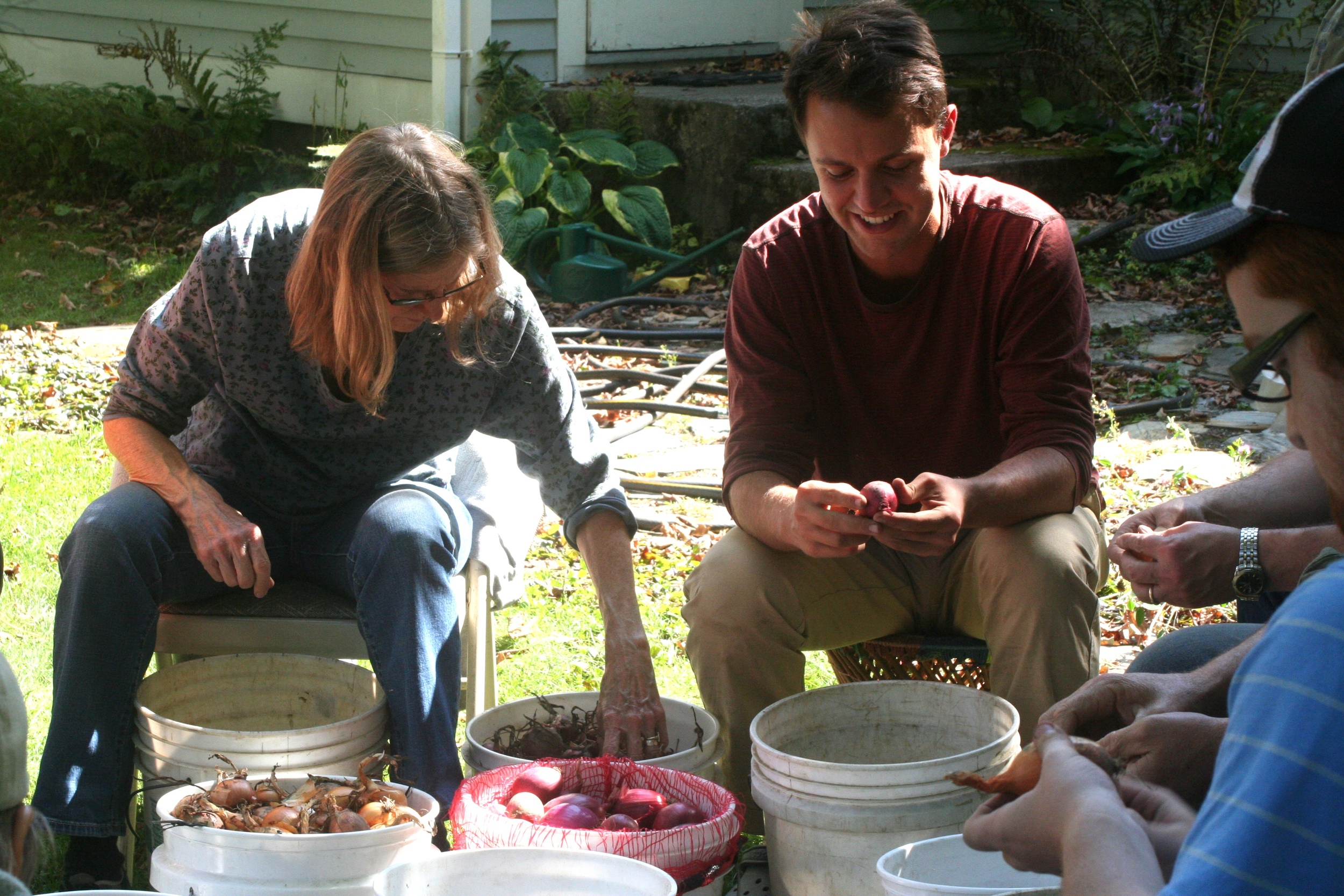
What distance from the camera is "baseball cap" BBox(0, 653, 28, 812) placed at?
51.3 inches

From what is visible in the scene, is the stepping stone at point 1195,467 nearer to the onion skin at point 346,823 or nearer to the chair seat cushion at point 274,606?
the chair seat cushion at point 274,606

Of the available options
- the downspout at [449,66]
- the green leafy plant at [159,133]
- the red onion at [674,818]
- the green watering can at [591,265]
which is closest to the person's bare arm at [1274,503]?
the red onion at [674,818]

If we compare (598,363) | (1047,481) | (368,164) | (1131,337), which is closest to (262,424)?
(368,164)

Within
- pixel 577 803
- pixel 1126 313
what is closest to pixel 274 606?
pixel 577 803

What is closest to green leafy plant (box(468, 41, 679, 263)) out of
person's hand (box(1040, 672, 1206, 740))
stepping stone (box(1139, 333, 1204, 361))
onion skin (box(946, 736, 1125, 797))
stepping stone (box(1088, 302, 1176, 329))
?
stepping stone (box(1088, 302, 1176, 329))

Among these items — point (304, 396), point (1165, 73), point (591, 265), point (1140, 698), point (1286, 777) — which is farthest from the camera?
point (1165, 73)

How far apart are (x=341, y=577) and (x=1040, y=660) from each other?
1372 mm

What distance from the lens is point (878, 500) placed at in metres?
2.42

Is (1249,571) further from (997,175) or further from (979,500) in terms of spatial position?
(997,175)

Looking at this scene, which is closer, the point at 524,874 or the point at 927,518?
Result: the point at 524,874

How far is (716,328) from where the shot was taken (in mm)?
6406

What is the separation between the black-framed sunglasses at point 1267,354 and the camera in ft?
4.16

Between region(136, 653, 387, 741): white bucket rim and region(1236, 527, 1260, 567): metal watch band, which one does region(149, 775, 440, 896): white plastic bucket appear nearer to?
region(136, 653, 387, 741): white bucket rim

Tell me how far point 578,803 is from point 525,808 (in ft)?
0.29
